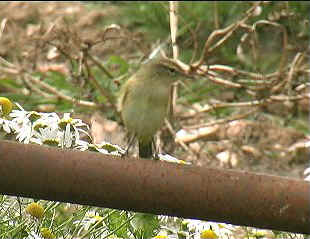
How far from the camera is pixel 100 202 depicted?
1803 mm

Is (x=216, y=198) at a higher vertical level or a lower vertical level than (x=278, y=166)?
higher

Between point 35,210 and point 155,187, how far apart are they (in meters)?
0.45

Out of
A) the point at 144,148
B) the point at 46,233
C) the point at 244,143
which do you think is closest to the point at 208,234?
the point at 46,233

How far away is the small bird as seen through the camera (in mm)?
2543

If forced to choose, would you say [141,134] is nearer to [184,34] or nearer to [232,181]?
[232,181]

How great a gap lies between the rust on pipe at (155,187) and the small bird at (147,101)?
0.69 m

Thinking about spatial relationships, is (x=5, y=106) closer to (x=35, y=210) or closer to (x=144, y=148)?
(x=35, y=210)

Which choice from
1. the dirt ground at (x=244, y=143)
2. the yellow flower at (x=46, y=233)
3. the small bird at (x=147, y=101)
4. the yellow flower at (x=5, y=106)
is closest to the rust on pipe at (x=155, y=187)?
the yellow flower at (x=46, y=233)

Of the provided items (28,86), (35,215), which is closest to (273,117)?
(28,86)

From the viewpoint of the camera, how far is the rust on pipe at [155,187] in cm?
178

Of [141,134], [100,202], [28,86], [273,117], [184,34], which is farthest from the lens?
[184,34]

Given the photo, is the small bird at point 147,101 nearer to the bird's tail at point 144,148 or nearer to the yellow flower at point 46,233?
the bird's tail at point 144,148

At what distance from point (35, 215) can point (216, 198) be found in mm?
548

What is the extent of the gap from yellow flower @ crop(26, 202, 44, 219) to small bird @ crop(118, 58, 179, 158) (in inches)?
20.7
